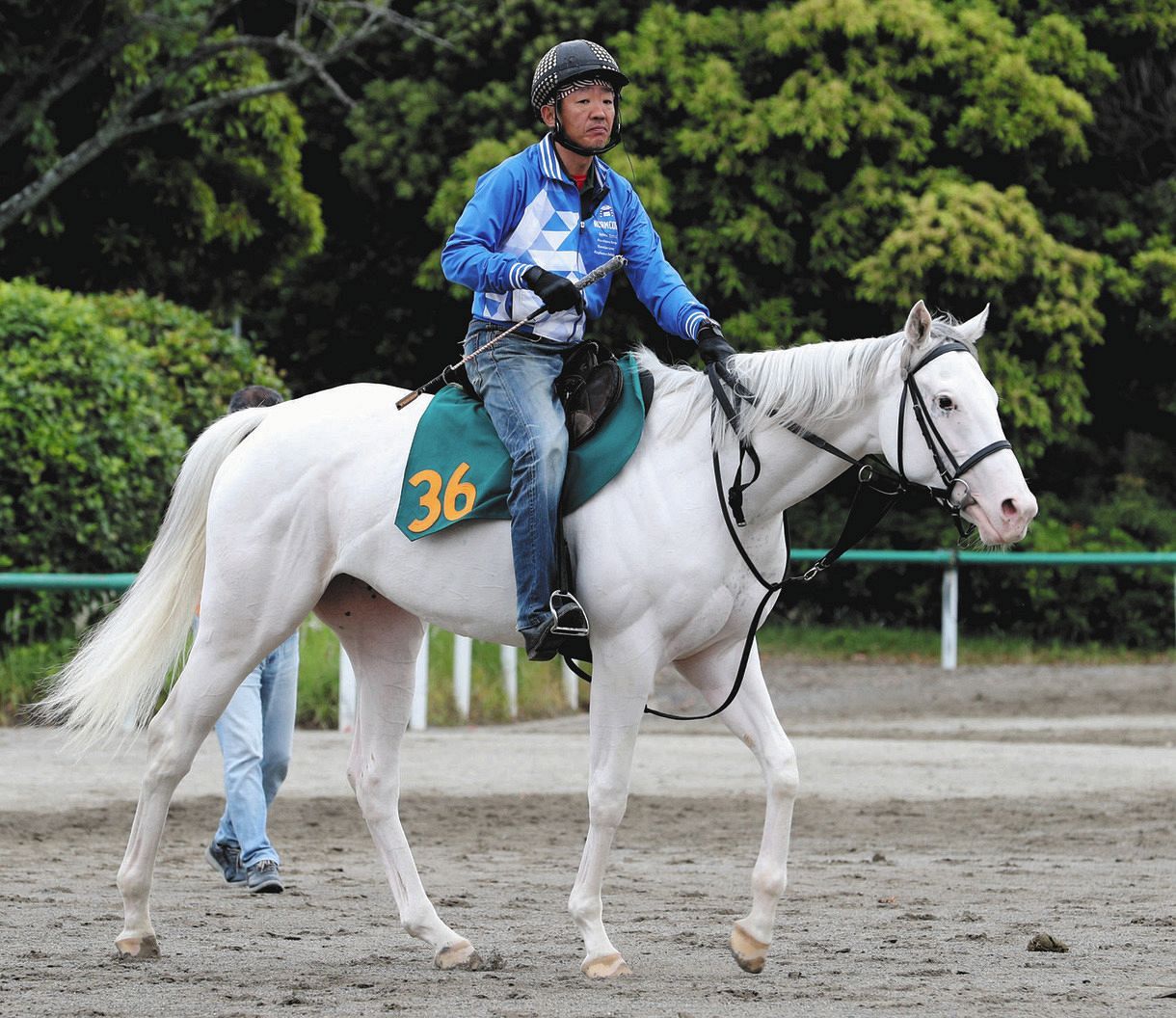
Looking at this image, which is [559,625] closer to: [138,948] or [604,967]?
[604,967]

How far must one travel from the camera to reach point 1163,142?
2372 centimetres

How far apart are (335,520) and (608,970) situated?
180 cm

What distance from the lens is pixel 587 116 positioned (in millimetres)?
6164

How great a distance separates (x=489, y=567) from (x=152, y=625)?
4.95 feet

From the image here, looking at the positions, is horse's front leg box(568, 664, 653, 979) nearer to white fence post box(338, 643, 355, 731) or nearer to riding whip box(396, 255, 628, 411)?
riding whip box(396, 255, 628, 411)

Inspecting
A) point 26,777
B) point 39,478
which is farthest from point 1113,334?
point 26,777

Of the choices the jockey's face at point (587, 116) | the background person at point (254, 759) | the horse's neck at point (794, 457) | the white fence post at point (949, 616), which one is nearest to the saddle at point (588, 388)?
the horse's neck at point (794, 457)

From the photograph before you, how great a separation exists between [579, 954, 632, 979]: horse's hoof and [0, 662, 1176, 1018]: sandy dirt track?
6 cm

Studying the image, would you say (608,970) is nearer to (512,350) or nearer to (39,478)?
(512,350)

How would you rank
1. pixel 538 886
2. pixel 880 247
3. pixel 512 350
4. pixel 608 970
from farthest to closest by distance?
pixel 880 247 < pixel 538 886 < pixel 512 350 < pixel 608 970

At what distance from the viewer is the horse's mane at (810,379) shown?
19.1ft

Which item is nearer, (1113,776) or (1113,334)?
(1113,776)

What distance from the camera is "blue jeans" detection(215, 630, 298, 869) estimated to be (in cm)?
780

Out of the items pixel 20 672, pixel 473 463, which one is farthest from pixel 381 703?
pixel 20 672
